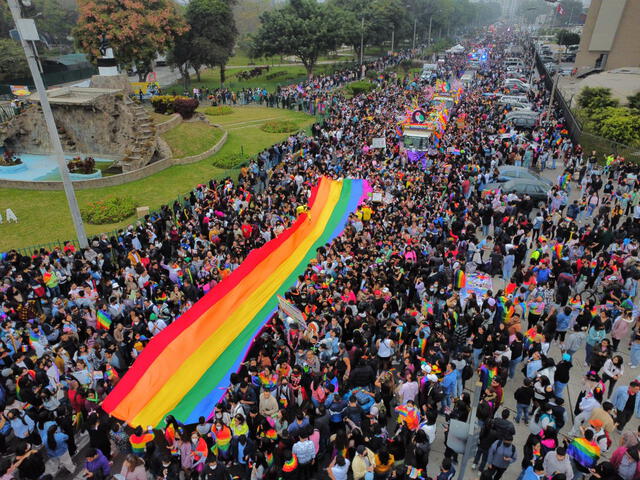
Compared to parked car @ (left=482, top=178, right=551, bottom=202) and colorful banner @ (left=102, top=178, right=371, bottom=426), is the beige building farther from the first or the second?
colorful banner @ (left=102, top=178, right=371, bottom=426)

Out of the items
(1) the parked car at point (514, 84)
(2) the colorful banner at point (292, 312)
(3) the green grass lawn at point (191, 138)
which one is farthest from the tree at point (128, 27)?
(2) the colorful banner at point (292, 312)

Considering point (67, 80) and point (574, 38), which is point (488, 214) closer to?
point (67, 80)

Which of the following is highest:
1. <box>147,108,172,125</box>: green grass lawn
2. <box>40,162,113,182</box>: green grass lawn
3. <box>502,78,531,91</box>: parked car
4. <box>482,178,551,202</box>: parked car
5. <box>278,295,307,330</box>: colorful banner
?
<box>278,295,307,330</box>: colorful banner

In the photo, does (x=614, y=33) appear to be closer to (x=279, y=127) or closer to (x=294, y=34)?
(x=294, y=34)

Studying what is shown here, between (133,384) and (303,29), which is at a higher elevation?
(303,29)

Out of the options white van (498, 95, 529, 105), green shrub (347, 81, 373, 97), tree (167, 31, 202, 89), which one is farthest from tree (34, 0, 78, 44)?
white van (498, 95, 529, 105)

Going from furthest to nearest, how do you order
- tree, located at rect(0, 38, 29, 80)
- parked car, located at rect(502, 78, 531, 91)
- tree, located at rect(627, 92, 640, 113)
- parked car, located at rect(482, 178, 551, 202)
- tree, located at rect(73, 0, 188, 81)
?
tree, located at rect(0, 38, 29, 80)
parked car, located at rect(502, 78, 531, 91)
tree, located at rect(73, 0, 188, 81)
tree, located at rect(627, 92, 640, 113)
parked car, located at rect(482, 178, 551, 202)

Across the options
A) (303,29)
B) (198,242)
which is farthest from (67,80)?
(198,242)
